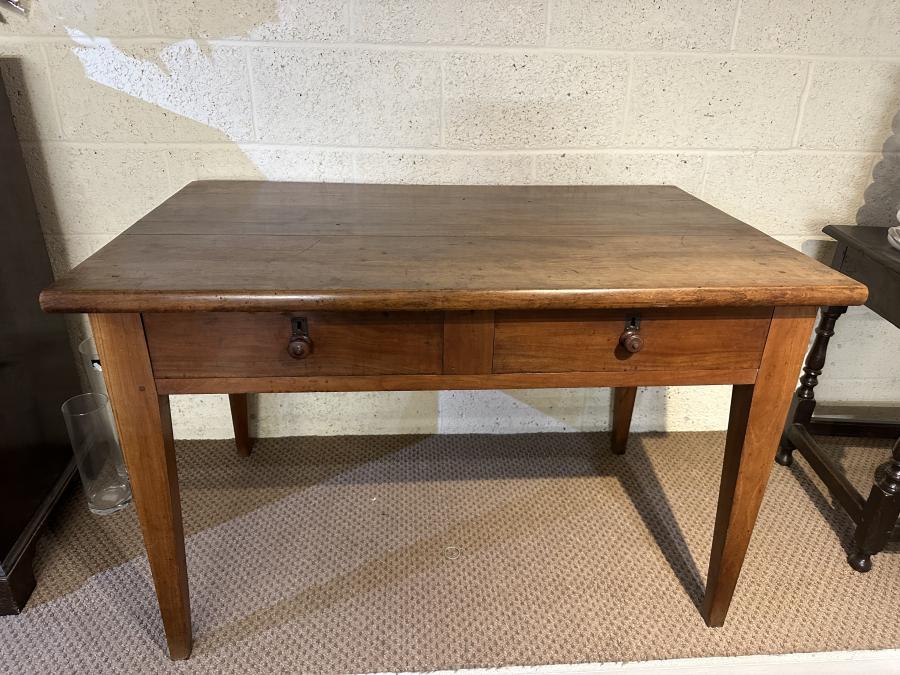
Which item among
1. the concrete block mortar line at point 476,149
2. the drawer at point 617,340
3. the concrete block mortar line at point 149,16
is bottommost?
the drawer at point 617,340

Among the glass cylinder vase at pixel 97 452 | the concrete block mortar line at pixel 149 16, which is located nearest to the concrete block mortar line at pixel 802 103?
the concrete block mortar line at pixel 149 16

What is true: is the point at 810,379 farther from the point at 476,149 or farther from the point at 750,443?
the point at 476,149

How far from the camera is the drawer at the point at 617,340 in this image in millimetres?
986

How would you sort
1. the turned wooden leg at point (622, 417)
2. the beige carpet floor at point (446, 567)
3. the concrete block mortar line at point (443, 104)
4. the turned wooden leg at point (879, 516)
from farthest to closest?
the turned wooden leg at point (622, 417) → the concrete block mortar line at point (443, 104) → the turned wooden leg at point (879, 516) → the beige carpet floor at point (446, 567)

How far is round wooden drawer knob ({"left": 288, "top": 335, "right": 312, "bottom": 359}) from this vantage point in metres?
0.95

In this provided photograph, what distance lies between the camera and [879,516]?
1.38 meters

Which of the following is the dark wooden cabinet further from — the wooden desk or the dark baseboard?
the wooden desk

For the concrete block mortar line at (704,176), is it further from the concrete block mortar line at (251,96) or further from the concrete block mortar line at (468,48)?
the concrete block mortar line at (251,96)

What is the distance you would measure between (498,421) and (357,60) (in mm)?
1054

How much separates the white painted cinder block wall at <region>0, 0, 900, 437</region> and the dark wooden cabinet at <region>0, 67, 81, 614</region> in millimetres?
119

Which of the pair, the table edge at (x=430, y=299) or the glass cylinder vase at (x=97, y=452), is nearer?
the table edge at (x=430, y=299)

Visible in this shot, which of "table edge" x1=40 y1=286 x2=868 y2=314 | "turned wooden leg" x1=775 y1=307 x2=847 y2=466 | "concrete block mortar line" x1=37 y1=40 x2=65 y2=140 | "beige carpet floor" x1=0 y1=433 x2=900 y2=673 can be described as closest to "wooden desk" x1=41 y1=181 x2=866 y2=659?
"table edge" x1=40 y1=286 x2=868 y2=314

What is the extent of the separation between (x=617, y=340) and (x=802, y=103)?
982 mm

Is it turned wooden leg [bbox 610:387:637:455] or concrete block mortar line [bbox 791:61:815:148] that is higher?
concrete block mortar line [bbox 791:61:815:148]
